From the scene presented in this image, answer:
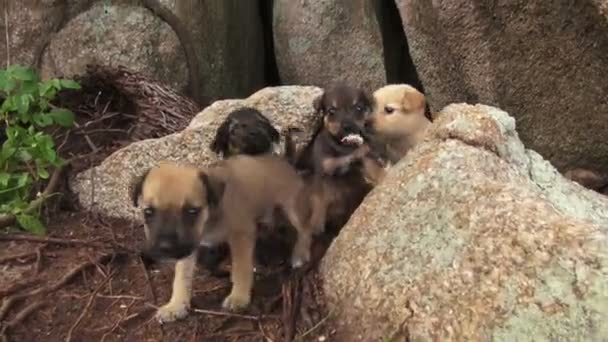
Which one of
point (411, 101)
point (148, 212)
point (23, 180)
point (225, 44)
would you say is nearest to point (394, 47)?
point (225, 44)

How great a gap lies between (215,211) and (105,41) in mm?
2904

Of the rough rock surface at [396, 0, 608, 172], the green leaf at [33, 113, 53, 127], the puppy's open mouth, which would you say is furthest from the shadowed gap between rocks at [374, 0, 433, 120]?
the green leaf at [33, 113, 53, 127]

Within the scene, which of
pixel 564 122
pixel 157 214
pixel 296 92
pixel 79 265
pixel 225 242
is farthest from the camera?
pixel 564 122

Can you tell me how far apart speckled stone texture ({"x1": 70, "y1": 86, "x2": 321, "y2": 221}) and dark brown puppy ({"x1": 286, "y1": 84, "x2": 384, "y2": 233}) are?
222 mm

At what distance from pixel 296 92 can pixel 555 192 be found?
4.70 ft

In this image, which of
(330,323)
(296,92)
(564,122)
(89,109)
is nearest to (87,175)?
(89,109)

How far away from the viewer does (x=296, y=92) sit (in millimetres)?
5035

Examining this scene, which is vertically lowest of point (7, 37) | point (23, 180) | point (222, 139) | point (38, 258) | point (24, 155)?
point (38, 258)

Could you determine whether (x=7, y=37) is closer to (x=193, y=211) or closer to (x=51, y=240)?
(x=51, y=240)

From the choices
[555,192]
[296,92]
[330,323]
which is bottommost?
[330,323]

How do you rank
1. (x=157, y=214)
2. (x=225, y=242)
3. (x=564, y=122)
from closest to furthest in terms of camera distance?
(x=157, y=214) → (x=225, y=242) → (x=564, y=122)

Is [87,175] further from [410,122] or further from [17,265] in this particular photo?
[410,122]

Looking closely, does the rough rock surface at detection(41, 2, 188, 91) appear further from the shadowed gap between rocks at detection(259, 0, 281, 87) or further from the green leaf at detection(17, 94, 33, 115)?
the shadowed gap between rocks at detection(259, 0, 281, 87)

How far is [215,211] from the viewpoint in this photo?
3.78m
